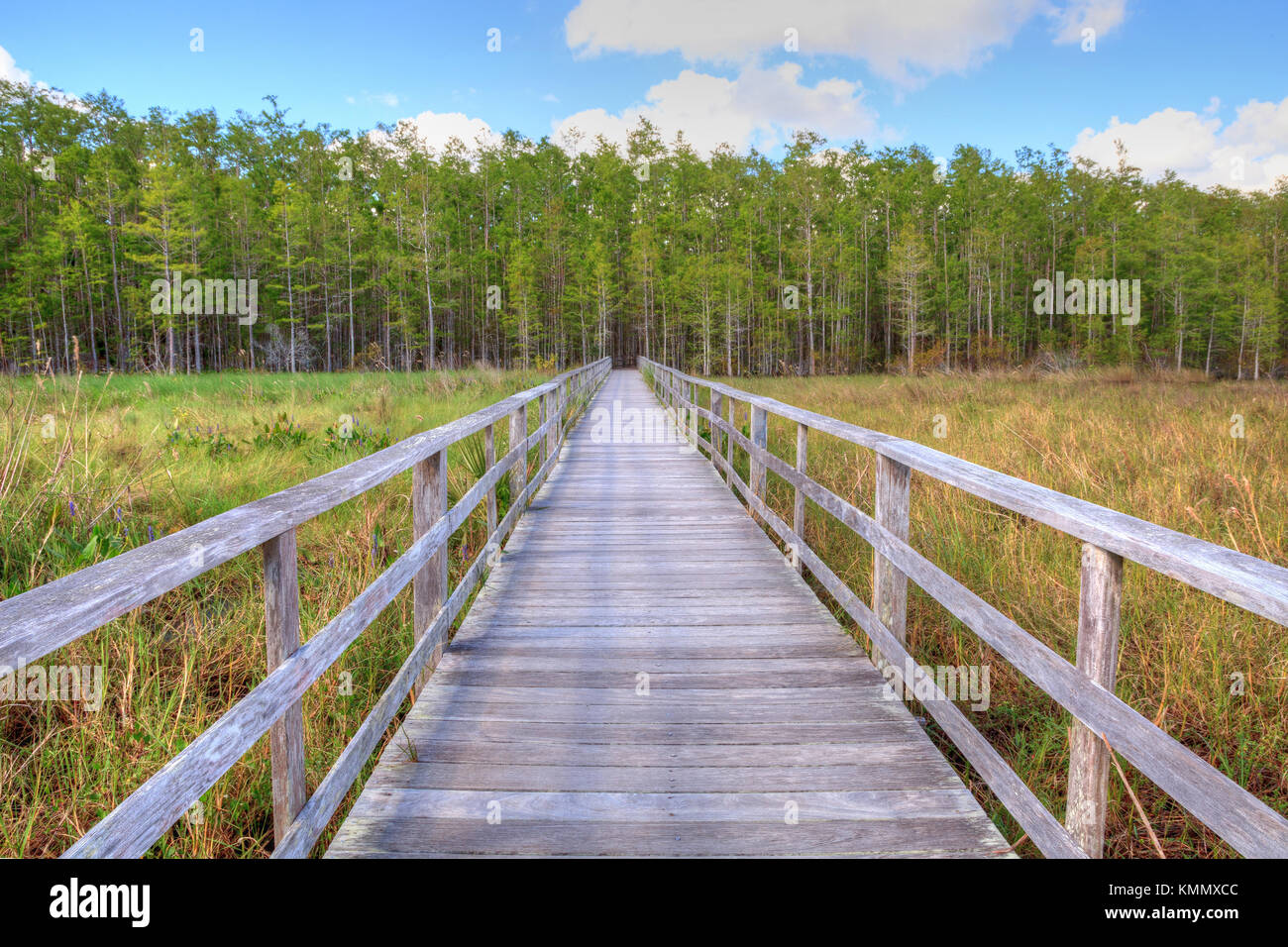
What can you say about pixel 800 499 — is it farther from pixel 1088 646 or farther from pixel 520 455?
pixel 1088 646

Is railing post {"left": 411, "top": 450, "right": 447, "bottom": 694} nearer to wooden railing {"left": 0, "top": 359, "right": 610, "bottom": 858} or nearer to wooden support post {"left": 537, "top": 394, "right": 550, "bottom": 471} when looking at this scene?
wooden railing {"left": 0, "top": 359, "right": 610, "bottom": 858}

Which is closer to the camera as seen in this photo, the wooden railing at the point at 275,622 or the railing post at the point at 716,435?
the wooden railing at the point at 275,622

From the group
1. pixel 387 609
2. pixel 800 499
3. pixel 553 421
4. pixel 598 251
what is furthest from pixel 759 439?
pixel 598 251

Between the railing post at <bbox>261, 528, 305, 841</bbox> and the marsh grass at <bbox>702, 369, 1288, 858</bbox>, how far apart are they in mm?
2171

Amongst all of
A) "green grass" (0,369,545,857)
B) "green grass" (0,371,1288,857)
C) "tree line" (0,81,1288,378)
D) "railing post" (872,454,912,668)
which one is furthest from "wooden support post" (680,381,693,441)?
"tree line" (0,81,1288,378)

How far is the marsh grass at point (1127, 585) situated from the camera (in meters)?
2.51

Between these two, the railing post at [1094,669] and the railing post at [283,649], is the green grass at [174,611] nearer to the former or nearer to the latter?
the railing post at [283,649]

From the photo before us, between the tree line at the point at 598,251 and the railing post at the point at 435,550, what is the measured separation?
4001cm

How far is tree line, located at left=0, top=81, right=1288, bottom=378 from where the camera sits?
42.2m

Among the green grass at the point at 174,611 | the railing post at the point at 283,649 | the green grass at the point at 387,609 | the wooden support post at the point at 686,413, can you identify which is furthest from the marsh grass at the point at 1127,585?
the wooden support post at the point at 686,413

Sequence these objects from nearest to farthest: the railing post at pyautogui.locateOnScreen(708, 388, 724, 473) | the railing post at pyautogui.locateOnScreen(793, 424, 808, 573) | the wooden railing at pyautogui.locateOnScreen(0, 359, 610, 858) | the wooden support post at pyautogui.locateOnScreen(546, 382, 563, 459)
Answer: the wooden railing at pyautogui.locateOnScreen(0, 359, 610, 858)
the railing post at pyautogui.locateOnScreen(793, 424, 808, 573)
the railing post at pyautogui.locateOnScreen(708, 388, 724, 473)
the wooden support post at pyautogui.locateOnScreen(546, 382, 563, 459)

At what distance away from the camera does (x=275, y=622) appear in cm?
175
